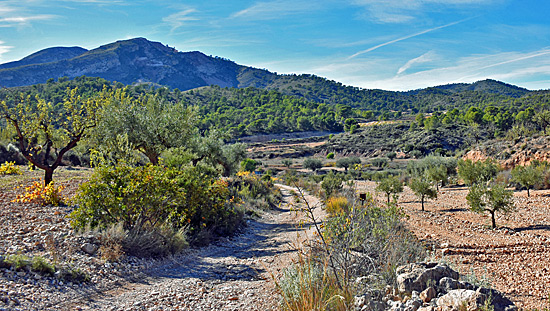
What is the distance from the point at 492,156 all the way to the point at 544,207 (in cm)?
1900

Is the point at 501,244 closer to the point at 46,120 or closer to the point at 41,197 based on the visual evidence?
the point at 41,197

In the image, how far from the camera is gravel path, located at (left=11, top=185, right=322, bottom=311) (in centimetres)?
509

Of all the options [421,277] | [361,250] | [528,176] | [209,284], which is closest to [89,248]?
[209,284]

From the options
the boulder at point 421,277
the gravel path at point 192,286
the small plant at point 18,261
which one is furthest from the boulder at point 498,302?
the small plant at point 18,261

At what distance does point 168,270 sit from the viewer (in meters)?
7.13

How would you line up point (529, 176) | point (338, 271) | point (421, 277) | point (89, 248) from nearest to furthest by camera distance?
point (421, 277)
point (338, 271)
point (89, 248)
point (529, 176)

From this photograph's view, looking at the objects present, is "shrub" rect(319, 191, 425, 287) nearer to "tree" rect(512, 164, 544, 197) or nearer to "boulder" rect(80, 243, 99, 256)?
"boulder" rect(80, 243, 99, 256)

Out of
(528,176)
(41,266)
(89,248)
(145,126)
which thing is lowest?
(528,176)

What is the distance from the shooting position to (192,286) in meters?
6.20

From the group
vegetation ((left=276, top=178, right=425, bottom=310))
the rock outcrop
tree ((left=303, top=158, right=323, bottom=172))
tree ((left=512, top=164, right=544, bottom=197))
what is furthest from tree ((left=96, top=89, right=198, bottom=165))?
tree ((left=303, top=158, right=323, bottom=172))

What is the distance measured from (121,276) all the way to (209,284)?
5.08 ft

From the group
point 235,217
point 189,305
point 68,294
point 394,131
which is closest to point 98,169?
point 68,294

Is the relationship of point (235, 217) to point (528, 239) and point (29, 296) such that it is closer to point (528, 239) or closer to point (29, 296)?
point (29, 296)

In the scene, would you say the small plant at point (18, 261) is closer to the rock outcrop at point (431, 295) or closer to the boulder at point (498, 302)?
the rock outcrop at point (431, 295)
